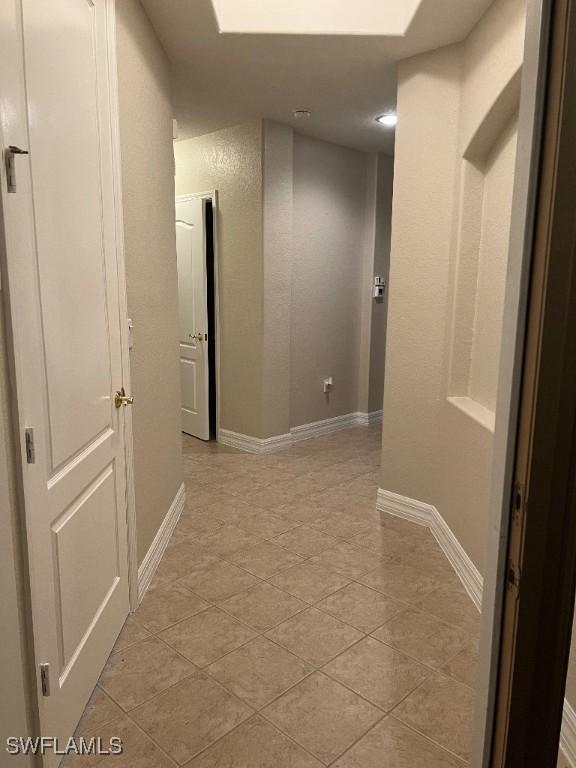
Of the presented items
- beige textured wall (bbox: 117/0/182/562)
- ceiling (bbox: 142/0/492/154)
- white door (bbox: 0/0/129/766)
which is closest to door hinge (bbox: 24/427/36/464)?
white door (bbox: 0/0/129/766)

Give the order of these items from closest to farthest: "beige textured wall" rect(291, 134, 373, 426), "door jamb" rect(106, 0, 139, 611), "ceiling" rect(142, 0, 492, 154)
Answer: "door jamb" rect(106, 0, 139, 611) < "ceiling" rect(142, 0, 492, 154) < "beige textured wall" rect(291, 134, 373, 426)

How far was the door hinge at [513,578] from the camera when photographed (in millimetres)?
841

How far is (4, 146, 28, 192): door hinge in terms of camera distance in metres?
1.22

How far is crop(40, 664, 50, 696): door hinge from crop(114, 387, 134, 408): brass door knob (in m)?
0.93

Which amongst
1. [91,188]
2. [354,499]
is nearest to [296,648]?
[354,499]

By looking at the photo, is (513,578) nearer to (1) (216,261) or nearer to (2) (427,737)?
(2) (427,737)

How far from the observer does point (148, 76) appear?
260 cm

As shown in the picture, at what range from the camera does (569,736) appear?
1575 mm

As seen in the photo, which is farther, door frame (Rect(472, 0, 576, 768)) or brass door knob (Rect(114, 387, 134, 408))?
brass door knob (Rect(114, 387, 134, 408))

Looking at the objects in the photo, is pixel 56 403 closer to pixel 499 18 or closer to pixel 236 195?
pixel 499 18

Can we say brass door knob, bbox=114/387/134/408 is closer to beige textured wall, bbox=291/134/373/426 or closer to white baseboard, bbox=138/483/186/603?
white baseboard, bbox=138/483/186/603

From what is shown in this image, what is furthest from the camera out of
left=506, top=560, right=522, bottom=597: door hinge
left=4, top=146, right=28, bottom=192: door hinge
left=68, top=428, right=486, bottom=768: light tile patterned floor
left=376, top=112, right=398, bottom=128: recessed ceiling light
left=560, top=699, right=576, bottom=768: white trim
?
left=376, top=112, right=398, bottom=128: recessed ceiling light
